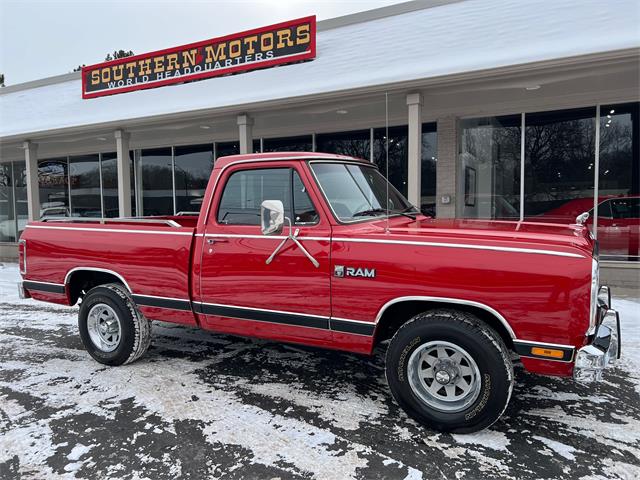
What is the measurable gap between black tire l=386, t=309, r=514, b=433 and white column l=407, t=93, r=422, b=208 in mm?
5292

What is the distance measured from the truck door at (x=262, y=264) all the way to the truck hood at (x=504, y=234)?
2.16 ft

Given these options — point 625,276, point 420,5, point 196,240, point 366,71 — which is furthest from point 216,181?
point 625,276

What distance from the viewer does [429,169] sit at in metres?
10.7

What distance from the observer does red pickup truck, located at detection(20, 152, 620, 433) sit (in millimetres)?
3010

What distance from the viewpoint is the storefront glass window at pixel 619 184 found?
29.6 feet

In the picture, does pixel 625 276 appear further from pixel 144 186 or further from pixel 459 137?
pixel 144 186

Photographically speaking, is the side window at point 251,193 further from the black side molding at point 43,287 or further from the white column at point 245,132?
the white column at point 245,132

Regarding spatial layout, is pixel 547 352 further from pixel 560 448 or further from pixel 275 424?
pixel 275 424

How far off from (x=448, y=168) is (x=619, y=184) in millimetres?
3341

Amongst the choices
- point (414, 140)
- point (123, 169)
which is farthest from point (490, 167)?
point (123, 169)

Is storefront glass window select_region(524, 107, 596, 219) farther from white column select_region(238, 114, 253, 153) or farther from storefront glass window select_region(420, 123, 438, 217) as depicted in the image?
white column select_region(238, 114, 253, 153)

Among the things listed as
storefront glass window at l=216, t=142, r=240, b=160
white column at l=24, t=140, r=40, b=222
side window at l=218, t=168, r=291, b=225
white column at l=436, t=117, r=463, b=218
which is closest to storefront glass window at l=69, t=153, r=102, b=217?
white column at l=24, t=140, r=40, b=222

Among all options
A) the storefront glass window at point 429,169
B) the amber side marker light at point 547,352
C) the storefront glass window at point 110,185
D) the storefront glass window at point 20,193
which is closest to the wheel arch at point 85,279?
the amber side marker light at point 547,352

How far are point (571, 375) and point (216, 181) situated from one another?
3251mm
